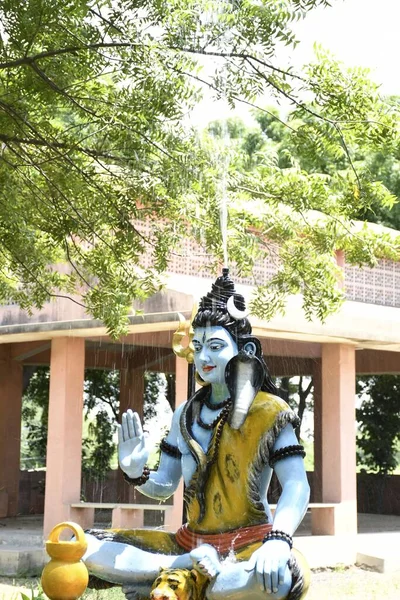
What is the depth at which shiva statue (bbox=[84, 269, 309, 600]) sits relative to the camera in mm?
3611

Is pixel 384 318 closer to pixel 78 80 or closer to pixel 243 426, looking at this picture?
pixel 78 80

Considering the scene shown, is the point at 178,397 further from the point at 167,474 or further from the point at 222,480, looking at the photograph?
the point at 222,480

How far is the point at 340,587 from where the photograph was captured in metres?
10.1

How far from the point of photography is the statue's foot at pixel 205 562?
3.51 meters

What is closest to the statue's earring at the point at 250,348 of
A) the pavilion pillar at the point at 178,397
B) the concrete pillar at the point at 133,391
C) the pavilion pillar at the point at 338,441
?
the pavilion pillar at the point at 178,397

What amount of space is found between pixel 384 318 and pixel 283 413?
312 inches

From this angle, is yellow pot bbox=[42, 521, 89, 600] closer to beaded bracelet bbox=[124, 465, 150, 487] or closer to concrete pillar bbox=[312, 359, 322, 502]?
beaded bracelet bbox=[124, 465, 150, 487]

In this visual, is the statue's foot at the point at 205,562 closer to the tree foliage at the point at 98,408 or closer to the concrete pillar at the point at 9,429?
the concrete pillar at the point at 9,429

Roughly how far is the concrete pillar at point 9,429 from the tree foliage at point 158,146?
6360mm

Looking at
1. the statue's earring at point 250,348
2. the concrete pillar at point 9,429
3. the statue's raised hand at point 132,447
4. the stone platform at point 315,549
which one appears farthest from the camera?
the concrete pillar at point 9,429

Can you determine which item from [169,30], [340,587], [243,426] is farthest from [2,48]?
[340,587]

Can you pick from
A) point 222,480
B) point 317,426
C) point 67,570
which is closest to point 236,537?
point 222,480

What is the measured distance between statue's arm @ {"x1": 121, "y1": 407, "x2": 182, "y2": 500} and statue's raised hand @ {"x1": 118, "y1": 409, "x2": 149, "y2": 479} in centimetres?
16

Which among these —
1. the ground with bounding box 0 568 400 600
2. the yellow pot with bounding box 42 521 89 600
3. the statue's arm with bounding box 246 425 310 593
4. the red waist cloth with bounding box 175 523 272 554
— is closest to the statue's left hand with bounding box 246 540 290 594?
the statue's arm with bounding box 246 425 310 593
